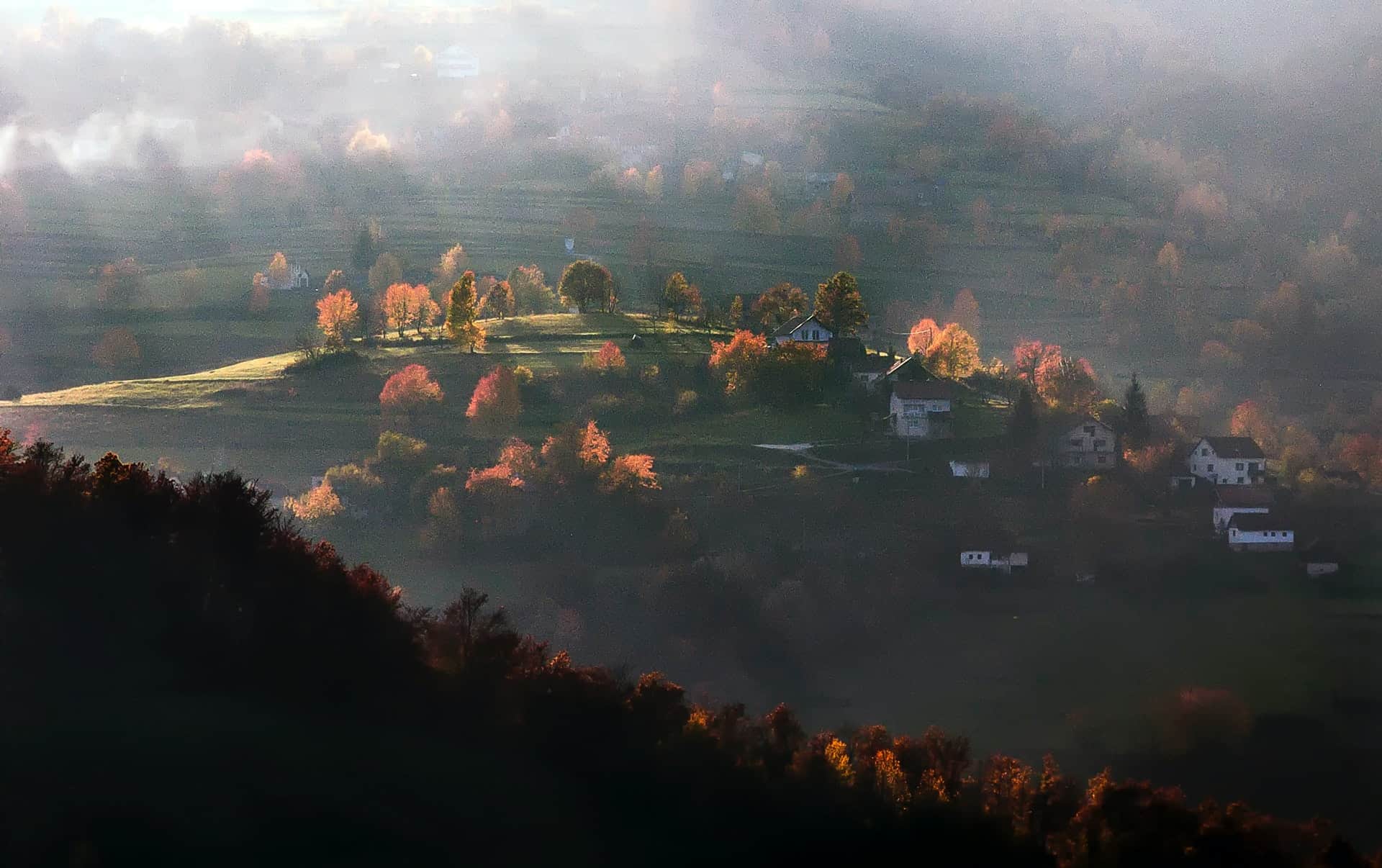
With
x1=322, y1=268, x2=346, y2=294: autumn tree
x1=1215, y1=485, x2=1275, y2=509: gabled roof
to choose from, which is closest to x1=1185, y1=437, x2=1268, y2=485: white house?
x1=1215, y1=485, x2=1275, y2=509: gabled roof

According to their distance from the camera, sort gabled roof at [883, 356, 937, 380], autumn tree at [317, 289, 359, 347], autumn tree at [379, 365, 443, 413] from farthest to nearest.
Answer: autumn tree at [317, 289, 359, 347] < gabled roof at [883, 356, 937, 380] < autumn tree at [379, 365, 443, 413]

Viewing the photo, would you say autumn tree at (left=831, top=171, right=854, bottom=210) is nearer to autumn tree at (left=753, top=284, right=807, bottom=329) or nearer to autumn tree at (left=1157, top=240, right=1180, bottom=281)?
autumn tree at (left=1157, top=240, right=1180, bottom=281)

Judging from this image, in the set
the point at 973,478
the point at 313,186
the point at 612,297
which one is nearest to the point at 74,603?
the point at 973,478

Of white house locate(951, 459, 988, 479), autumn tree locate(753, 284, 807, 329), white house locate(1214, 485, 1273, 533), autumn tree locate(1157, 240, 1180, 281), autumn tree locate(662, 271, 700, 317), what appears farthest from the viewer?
autumn tree locate(1157, 240, 1180, 281)

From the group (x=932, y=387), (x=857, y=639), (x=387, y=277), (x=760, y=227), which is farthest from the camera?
(x=760, y=227)

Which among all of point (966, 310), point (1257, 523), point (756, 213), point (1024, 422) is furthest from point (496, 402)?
point (756, 213)

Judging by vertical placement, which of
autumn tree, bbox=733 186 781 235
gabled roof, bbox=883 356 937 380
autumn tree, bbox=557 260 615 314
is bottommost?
gabled roof, bbox=883 356 937 380

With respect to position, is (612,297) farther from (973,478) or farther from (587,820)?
(587,820)

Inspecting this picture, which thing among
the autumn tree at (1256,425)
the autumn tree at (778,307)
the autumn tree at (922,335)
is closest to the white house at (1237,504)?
the autumn tree at (1256,425)
